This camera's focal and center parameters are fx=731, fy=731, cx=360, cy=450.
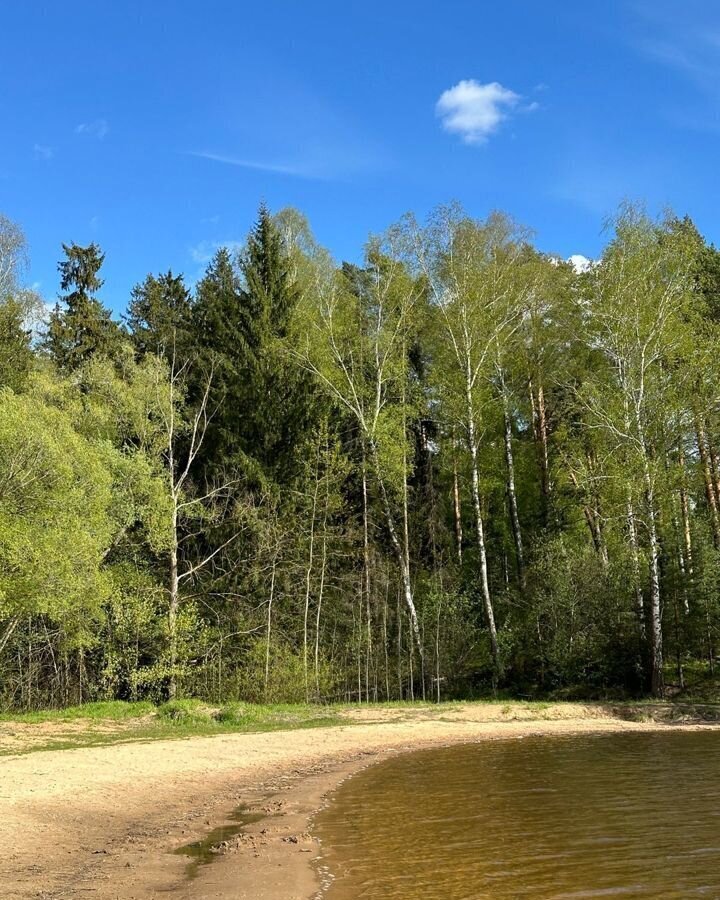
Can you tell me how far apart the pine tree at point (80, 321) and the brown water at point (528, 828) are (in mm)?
23910

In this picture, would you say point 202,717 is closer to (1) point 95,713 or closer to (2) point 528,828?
(1) point 95,713

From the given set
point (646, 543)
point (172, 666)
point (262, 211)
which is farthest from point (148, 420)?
point (646, 543)

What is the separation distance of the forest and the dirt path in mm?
6377

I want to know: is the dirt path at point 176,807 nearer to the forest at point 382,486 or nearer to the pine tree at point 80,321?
the forest at point 382,486

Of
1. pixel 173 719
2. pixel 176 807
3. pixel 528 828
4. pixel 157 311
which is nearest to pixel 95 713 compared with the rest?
pixel 173 719

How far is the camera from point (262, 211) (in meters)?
28.8

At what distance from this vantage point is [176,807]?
9672 mm

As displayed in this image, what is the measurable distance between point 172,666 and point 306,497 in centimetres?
688

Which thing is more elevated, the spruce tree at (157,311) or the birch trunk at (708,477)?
the spruce tree at (157,311)

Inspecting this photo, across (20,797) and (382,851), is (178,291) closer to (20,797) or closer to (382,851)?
(20,797)

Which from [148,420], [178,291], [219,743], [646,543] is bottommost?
[219,743]

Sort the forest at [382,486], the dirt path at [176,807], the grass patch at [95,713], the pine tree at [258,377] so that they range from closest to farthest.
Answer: the dirt path at [176,807] → the grass patch at [95,713] → the forest at [382,486] → the pine tree at [258,377]

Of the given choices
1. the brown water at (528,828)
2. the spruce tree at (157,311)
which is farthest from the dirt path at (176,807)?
the spruce tree at (157,311)

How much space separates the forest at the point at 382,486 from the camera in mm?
22391
